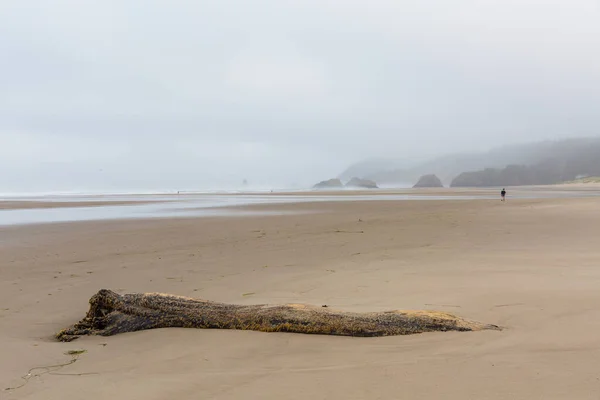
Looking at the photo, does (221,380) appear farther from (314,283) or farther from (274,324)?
(314,283)

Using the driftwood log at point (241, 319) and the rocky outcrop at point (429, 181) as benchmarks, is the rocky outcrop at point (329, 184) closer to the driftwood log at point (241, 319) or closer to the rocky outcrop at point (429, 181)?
the rocky outcrop at point (429, 181)

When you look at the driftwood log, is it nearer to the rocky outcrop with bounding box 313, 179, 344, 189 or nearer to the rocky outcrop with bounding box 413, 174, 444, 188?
the rocky outcrop with bounding box 413, 174, 444, 188

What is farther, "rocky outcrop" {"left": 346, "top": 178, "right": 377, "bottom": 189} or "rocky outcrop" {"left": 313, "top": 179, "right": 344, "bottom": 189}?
"rocky outcrop" {"left": 313, "top": 179, "right": 344, "bottom": 189}

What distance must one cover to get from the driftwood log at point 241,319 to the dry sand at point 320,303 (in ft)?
0.52

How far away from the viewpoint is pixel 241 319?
4332mm

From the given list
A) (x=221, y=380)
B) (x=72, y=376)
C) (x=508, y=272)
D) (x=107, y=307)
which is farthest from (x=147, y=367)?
(x=508, y=272)

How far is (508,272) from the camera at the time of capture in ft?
21.8

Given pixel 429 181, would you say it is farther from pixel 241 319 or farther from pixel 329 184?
pixel 241 319

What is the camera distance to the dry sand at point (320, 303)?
2.85 metres

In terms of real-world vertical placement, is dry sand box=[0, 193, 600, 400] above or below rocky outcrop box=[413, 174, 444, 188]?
below

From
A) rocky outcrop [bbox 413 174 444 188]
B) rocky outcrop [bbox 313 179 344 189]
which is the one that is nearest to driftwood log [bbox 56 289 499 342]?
rocky outcrop [bbox 413 174 444 188]

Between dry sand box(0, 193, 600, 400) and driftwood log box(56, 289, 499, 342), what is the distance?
16 centimetres

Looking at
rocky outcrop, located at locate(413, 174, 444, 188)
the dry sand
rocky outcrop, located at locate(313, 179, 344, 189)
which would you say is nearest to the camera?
the dry sand

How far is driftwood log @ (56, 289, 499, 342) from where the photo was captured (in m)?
3.95
